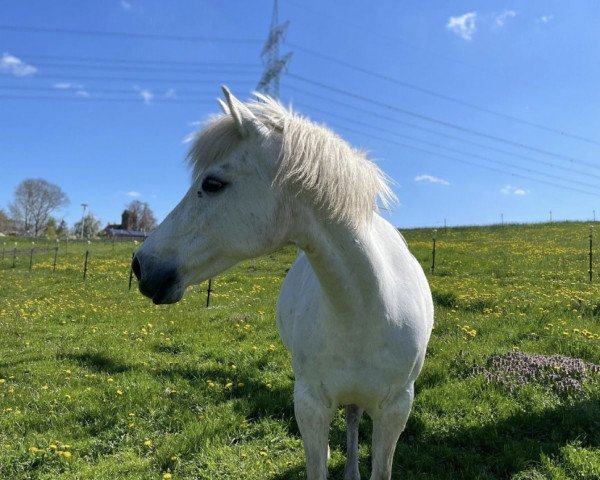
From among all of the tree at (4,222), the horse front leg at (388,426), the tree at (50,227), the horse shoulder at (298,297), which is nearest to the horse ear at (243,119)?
the horse shoulder at (298,297)

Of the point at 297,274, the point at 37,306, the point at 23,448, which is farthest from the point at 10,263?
the point at 297,274

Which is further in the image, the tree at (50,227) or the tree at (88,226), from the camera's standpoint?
the tree at (88,226)

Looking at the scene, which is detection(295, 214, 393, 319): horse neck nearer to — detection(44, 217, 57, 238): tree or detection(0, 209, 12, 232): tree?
detection(44, 217, 57, 238): tree

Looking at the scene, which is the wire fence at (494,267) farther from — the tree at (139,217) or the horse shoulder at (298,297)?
the tree at (139,217)

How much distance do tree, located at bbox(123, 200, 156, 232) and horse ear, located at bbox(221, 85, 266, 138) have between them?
98.8 metres

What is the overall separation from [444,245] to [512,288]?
1201 cm

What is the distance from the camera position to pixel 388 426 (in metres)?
2.42

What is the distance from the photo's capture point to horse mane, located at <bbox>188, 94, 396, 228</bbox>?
6.06ft

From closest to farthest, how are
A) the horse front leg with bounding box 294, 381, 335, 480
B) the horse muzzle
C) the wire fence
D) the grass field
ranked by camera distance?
the horse muzzle < the horse front leg with bounding box 294, 381, 335, 480 < the grass field < the wire fence

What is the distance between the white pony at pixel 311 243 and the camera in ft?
6.05

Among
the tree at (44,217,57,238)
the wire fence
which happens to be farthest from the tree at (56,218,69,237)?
the wire fence

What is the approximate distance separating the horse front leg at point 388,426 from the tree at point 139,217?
323 ft

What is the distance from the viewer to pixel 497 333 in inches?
258

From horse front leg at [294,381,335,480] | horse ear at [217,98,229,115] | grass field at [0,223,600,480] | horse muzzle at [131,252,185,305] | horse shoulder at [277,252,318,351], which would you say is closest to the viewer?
horse muzzle at [131,252,185,305]
